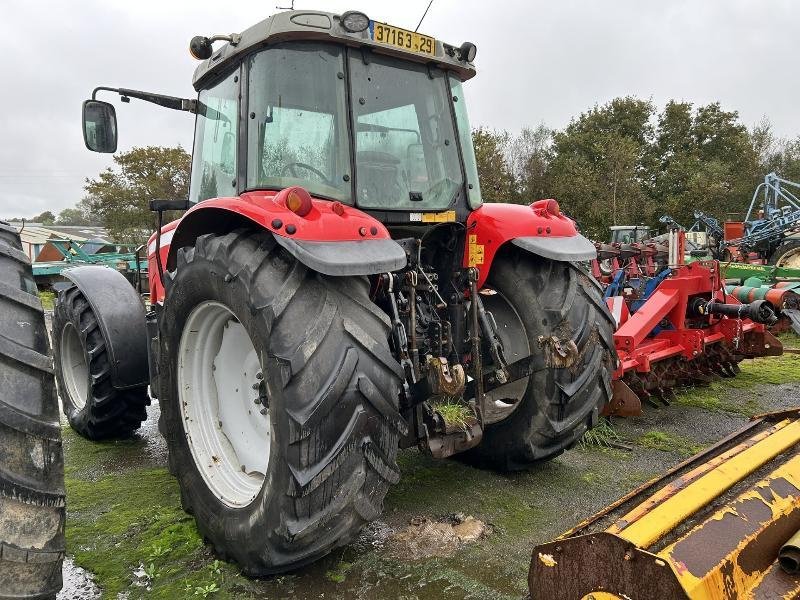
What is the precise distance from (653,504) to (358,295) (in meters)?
1.20

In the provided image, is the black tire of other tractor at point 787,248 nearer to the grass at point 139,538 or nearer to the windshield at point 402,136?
the windshield at point 402,136

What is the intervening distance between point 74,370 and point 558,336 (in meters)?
3.60

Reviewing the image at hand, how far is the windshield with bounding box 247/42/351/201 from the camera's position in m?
2.64

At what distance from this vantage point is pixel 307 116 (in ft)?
8.71

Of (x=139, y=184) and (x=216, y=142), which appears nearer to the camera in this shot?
(x=216, y=142)

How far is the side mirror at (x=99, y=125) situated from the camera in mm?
3213

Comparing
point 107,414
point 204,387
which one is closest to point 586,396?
point 204,387

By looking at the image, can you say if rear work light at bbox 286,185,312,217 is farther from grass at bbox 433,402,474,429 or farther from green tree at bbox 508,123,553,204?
green tree at bbox 508,123,553,204

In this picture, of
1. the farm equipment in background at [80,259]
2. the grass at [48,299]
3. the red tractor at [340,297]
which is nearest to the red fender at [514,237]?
the red tractor at [340,297]

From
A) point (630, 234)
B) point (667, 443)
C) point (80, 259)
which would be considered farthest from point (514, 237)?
point (80, 259)

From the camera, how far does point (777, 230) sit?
13.1 metres

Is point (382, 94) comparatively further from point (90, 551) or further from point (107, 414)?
point (107, 414)

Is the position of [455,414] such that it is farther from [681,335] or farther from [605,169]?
[605,169]

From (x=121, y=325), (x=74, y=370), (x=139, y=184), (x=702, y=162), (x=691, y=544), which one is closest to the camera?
(x=691, y=544)
